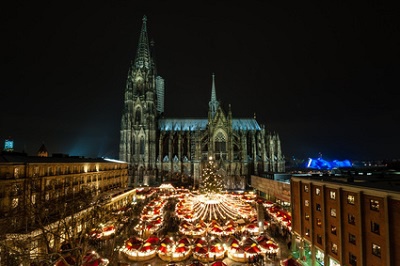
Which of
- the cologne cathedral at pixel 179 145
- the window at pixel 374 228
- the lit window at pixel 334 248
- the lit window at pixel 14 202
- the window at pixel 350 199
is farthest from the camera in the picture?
the cologne cathedral at pixel 179 145

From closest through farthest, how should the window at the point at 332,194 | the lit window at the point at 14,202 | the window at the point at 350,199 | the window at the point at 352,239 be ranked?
the window at the point at 352,239 < the window at the point at 350,199 < the window at the point at 332,194 < the lit window at the point at 14,202

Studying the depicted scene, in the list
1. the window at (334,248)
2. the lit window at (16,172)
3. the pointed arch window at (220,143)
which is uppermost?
the pointed arch window at (220,143)

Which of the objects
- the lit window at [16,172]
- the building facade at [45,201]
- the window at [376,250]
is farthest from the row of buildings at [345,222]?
the lit window at [16,172]

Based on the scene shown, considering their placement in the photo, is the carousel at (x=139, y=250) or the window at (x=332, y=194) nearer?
the window at (x=332, y=194)

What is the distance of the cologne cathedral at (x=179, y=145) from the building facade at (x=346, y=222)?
4657cm

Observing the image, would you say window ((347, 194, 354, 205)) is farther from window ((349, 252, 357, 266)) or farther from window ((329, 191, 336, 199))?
window ((349, 252, 357, 266))

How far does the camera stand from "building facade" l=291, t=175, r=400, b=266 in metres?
17.3

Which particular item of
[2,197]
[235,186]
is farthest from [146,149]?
[2,197]

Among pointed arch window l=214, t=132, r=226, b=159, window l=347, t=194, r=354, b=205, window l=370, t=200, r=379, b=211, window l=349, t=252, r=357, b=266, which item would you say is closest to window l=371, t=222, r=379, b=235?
window l=370, t=200, r=379, b=211

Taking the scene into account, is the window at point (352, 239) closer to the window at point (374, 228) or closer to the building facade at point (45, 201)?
the window at point (374, 228)

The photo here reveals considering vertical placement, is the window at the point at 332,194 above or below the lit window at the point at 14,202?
above

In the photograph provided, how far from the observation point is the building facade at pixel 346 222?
17.3 metres

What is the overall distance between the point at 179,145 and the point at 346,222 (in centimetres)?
6337

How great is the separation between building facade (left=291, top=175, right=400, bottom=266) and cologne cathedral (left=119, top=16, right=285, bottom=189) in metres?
46.6
